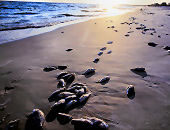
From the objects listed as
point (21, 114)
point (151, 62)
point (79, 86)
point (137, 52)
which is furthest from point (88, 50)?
point (21, 114)

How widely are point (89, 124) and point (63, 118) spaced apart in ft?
1.45

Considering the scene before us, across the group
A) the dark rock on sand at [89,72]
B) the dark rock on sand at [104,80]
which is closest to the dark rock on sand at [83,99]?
the dark rock on sand at [104,80]

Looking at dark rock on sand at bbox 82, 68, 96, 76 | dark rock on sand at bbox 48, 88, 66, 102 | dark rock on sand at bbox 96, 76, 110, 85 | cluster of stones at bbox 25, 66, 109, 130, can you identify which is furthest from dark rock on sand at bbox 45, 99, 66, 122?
dark rock on sand at bbox 82, 68, 96, 76

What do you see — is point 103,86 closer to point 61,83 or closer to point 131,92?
point 131,92

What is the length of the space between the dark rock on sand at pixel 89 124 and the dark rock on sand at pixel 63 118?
5.4 inches

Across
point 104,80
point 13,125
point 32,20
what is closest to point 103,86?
point 104,80

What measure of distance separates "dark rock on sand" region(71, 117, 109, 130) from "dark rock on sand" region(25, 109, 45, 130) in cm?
50

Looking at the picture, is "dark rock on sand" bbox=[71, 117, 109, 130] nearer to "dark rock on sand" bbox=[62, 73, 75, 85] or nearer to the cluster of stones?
the cluster of stones

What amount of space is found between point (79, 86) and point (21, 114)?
115cm

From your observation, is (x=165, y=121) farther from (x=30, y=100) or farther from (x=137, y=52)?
(x=137, y=52)

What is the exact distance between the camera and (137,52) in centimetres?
461

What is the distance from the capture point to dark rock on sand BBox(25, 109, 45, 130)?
6.13 feet

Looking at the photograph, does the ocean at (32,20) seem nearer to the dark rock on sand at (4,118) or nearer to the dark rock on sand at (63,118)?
the dark rock on sand at (4,118)

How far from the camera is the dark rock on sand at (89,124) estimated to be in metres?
1.79
